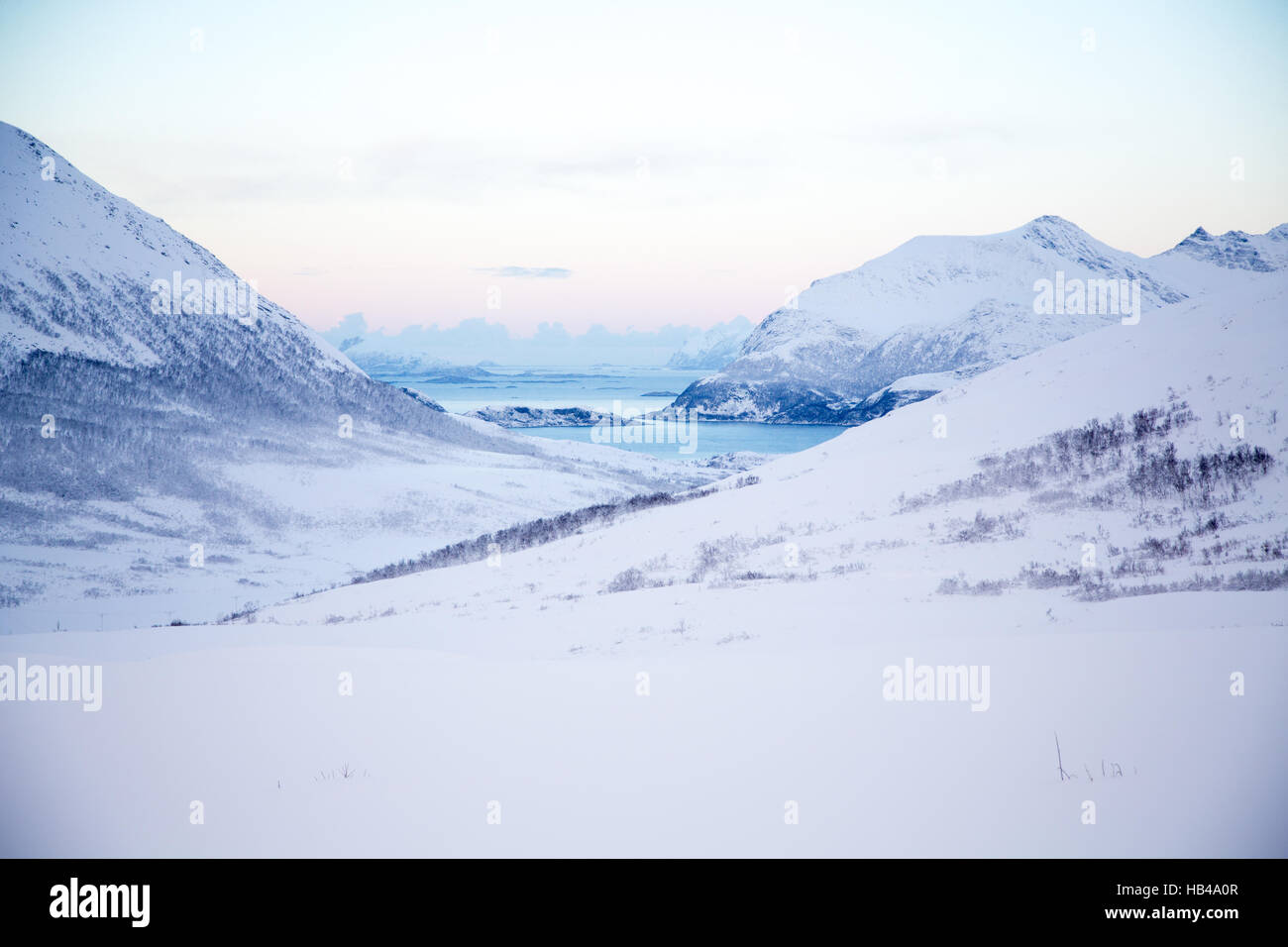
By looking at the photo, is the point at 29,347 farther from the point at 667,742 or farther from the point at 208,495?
the point at 667,742

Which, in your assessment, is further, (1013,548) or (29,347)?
(29,347)

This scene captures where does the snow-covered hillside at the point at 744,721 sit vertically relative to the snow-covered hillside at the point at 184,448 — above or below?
below

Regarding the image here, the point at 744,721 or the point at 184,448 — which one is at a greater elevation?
the point at 184,448

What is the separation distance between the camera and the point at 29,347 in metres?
92.0

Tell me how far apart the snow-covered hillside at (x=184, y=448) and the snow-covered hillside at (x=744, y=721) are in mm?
26863

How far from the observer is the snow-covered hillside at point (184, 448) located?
179 feet

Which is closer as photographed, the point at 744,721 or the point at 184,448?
the point at 744,721

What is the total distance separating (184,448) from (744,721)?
8688 centimetres

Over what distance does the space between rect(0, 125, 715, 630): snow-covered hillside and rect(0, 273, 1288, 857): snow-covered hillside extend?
88.1 feet

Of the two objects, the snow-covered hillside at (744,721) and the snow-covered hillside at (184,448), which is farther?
the snow-covered hillside at (184,448)

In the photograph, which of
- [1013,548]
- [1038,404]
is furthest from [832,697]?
[1038,404]

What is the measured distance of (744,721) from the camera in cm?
944

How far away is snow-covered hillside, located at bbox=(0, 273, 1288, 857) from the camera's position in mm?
7512
